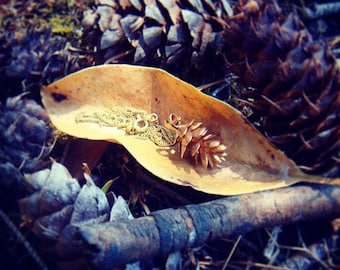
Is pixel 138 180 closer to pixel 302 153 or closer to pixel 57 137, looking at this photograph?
pixel 57 137

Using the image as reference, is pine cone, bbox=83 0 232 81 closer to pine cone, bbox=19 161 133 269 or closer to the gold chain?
the gold chain

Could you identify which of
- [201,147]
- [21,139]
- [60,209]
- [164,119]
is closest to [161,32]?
[164,119]

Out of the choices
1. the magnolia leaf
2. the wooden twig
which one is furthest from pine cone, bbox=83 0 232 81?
the wooden twig

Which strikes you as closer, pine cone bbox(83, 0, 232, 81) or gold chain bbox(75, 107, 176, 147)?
gold chain bbox(75, 107, 176, 147)

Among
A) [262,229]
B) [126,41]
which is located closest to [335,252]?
[262,229]

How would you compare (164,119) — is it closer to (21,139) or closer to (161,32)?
(161,32)

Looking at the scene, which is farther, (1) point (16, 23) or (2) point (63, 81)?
(1) point (16, 23)
